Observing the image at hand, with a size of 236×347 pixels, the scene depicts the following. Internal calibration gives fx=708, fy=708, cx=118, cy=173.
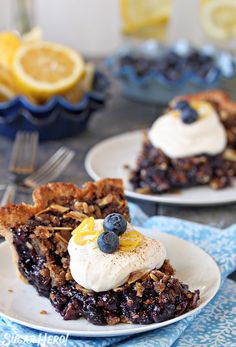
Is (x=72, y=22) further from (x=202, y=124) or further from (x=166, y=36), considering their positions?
(x=202, y=124)

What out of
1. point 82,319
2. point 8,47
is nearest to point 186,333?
point 82,319

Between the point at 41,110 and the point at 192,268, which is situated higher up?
the point at 192,268

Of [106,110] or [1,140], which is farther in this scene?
[106,110]

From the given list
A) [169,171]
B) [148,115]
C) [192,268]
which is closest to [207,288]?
[192,268]

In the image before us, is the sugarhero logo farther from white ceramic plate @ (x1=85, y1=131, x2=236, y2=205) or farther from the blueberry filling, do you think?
white ceramic plate @ (x1=85, y1=131, x2=236, y2=205)

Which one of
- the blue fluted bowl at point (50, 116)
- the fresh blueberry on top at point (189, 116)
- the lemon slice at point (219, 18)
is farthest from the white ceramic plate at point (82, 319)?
the lemon slice at point (219, 18)

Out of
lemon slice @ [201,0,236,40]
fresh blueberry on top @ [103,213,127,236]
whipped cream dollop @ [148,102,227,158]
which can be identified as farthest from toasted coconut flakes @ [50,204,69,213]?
lemon slice @ [201,0,236,40]
